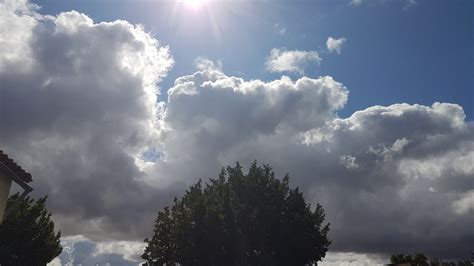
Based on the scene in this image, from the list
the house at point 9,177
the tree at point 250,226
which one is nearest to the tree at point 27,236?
the tree at point 250,226

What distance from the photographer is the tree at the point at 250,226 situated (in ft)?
Answer: 119

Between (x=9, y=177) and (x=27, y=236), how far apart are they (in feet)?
78.9

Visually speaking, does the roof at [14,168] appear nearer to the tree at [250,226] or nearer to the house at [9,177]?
the house at [9,177]

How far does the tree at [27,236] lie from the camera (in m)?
34.8

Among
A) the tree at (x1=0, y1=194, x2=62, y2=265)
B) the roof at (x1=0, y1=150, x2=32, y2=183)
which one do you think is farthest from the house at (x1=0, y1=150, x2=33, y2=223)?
the tree at (x1=0, y1=194, x2=62, y2=265)

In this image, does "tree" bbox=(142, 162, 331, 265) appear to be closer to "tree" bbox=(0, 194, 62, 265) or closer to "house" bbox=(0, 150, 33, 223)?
"tree" bbox=(0, 194, 62, 265)

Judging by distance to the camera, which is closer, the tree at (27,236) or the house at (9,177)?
the house at (9,177)

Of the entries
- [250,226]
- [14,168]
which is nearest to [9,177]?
[14,168]

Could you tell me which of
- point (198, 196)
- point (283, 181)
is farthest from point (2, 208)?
point (283, 181)

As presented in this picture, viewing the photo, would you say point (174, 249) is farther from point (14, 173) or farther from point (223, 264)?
point (14, 173)

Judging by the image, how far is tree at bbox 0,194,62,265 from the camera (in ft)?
114

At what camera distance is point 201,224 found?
37.2 metres

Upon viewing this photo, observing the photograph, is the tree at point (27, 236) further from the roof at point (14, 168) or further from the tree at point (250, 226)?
the roof at point (14, 168)

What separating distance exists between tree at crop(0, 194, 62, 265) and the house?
2010 cm
